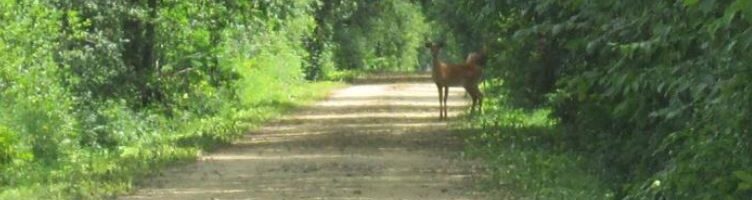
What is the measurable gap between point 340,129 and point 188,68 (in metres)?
3.83

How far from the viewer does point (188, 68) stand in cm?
2928

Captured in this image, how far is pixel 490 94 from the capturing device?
113 feet

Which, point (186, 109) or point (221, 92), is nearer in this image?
point (186, 109)

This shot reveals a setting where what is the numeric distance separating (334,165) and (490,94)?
624 inches

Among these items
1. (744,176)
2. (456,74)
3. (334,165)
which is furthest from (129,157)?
(744,176)

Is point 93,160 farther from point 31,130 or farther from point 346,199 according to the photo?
point 346,199

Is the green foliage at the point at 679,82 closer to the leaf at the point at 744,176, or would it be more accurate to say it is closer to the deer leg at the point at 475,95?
the leaf at the point at 744,176

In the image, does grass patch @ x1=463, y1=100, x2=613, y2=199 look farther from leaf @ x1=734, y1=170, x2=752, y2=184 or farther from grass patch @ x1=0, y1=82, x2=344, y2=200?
leaf @ x1=734, y1=170, x2=752, y2=184

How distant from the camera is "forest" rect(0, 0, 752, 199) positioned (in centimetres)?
970

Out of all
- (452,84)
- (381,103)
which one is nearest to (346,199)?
(452,84)

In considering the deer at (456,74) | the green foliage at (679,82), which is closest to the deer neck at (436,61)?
the deer at (456,74)

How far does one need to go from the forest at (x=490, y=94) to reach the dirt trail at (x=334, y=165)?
1.41ft

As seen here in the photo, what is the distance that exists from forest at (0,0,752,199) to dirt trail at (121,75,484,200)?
0.43 m

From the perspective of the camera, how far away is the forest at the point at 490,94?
9.70 metres
